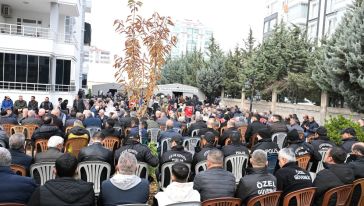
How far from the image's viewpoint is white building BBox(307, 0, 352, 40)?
36.8 metres

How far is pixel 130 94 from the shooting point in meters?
9.29

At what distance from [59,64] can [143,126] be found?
687 inches

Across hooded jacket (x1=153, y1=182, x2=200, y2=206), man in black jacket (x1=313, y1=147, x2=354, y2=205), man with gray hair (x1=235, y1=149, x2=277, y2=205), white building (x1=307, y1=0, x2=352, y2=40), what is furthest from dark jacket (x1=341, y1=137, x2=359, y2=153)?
white building (x1=307, y1=0, x2=352, y2=40)

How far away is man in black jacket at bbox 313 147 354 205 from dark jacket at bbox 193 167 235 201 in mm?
1288

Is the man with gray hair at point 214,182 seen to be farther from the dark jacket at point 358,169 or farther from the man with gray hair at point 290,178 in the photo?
the dark jacket at point 358,169

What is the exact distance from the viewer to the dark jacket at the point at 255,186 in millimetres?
4852

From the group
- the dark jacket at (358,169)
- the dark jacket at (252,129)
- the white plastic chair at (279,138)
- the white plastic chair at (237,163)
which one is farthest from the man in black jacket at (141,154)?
the dark jacket at (252,129)

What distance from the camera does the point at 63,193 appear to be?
3986mm

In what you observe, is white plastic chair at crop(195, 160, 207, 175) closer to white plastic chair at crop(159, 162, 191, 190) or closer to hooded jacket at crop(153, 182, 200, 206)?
white plastic chair at crop(159, 162, 191, 190)

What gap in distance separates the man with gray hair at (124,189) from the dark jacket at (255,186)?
128 centimetres

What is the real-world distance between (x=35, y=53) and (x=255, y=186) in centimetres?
2107

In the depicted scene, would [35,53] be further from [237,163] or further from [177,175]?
[177,175]

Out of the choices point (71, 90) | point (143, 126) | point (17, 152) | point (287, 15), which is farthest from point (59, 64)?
point (287, 15)

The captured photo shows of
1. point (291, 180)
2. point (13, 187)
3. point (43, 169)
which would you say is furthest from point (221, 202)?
point (43, 169)
